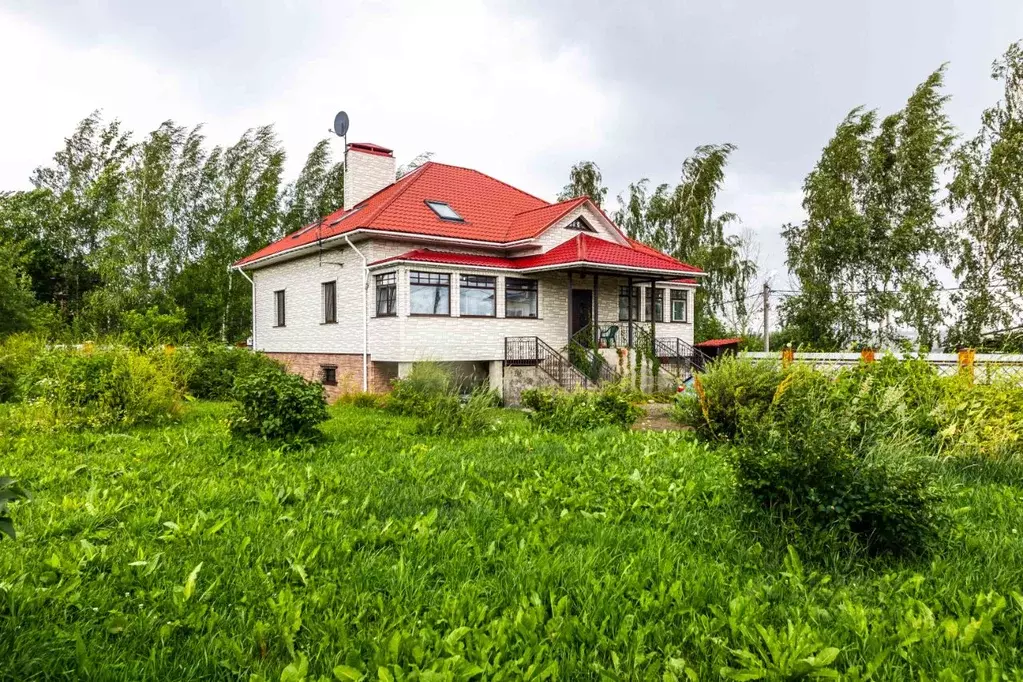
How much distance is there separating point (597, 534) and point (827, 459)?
154cm

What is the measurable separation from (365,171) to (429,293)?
22.5 feet

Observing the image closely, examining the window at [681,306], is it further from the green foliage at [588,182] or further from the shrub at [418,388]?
the green foliage at [588,182]

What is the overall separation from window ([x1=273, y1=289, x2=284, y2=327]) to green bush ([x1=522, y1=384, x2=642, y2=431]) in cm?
1367

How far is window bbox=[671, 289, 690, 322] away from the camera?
21.5 m

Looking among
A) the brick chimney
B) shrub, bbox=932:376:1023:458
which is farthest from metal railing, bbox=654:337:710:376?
shrub, bbox=932:376:1023:458

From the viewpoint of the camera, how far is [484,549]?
3945 millimetres

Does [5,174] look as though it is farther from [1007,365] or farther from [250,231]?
[1007,365]

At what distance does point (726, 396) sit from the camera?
25.7ft

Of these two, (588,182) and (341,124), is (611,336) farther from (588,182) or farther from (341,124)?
(588,182)

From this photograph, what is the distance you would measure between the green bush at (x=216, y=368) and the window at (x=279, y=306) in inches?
210

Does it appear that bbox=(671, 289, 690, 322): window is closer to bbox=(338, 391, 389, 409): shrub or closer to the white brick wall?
the white brick wall

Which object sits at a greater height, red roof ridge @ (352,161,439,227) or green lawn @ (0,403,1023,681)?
red roof ridge @ (352,161,439,227)

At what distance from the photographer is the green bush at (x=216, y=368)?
47.2 ft

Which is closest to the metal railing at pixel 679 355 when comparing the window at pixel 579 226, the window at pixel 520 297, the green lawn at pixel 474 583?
the window at pixel 579 226
